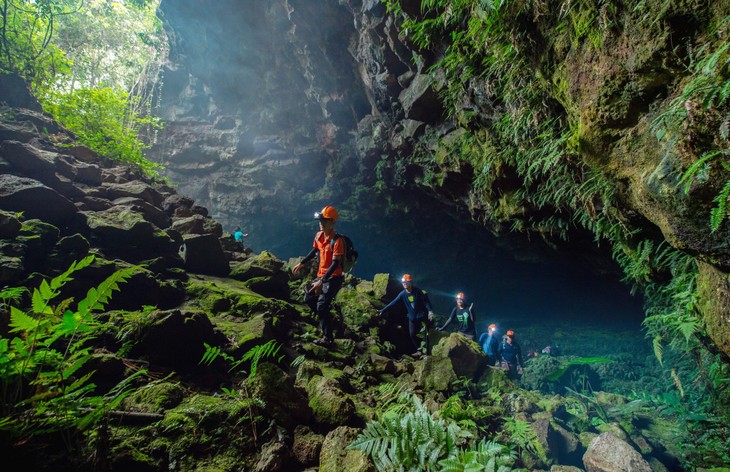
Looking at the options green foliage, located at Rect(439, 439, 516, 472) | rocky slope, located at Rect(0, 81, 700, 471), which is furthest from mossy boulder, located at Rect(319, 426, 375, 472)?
green foliage, located at Rect(439, 439, 516, 472)

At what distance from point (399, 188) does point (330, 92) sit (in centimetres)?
608

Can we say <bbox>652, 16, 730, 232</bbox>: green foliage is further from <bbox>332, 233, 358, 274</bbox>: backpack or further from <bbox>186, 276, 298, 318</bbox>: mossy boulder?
<bbox>186, 276, 298, 318</bbox>: mossy boulder

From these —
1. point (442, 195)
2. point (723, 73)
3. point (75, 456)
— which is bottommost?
point (75, 456)

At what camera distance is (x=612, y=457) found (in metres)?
5.01

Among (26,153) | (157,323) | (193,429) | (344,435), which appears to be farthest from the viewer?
(26,153)

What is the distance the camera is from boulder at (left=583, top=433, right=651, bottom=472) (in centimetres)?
471

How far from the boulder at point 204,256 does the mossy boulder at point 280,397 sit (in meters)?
4.69

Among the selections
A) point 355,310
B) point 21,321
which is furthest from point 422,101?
point 21,321

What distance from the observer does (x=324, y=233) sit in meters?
5.57

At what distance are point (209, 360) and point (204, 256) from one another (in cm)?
389

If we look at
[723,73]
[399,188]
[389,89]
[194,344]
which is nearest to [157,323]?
[194,344]

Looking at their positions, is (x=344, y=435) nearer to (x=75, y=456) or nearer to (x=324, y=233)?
(x=75, y=456)

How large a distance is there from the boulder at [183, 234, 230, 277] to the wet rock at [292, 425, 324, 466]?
5.02 metres

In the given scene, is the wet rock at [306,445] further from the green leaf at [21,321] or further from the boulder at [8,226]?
the boulder at [8,226]
